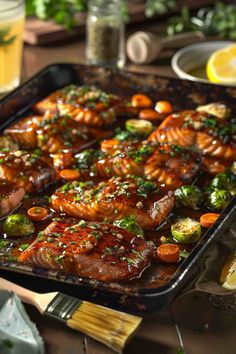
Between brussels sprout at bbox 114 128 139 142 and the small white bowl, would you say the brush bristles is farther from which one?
the small white bowl

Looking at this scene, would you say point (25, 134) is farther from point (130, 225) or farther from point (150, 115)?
point (130, 225)

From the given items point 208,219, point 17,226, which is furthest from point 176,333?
point 17,226

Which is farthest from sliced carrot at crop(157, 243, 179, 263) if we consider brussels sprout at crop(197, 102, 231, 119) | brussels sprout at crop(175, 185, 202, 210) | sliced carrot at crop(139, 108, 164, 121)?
sliced carrot at crop(139, 108, 164, 121)

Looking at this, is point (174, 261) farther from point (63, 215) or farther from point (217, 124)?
point (217, 124)

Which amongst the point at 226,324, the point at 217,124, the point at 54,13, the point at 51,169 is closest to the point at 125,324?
the point at 226,324

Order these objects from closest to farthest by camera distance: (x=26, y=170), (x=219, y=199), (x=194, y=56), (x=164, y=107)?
(x=219, y=199), (x=26, y=170), (x=164, y=107), (x=194, y=56)

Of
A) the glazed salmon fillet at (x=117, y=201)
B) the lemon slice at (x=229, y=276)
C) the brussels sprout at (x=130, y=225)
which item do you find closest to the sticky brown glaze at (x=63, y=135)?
the glazed salmon fillet at (x=117, y=201)
